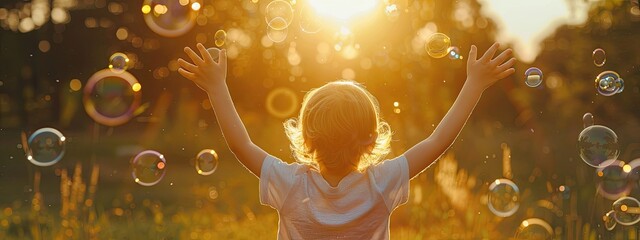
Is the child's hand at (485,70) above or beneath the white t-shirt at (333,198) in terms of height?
above

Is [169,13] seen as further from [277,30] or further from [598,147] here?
[598,147]

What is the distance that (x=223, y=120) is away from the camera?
9.74 ft

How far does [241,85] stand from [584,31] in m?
4.84

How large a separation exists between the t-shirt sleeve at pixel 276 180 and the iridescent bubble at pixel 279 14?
2926 millimetres

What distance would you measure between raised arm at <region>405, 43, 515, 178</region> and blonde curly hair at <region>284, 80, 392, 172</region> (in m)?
0.14

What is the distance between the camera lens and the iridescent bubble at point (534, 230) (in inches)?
191

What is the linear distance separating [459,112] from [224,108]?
2.44 feet

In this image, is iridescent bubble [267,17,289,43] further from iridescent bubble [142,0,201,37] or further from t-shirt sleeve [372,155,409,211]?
t-shirt sleeve [372,155,409,211]

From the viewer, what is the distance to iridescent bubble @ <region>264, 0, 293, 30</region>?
572 centimetres

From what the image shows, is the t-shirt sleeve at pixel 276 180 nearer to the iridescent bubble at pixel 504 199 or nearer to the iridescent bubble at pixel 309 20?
the iridescent bubble at pixel 504 199

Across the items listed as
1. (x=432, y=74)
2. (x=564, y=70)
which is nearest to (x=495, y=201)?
(x=432, y=74)

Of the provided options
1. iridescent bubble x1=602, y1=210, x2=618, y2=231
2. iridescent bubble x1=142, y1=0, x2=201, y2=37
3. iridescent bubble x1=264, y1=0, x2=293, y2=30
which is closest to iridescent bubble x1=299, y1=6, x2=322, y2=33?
iridescent bubble x1=264, y1=0, x2=293, y2=30

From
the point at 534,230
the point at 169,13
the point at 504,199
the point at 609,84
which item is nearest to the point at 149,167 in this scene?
the point at 169,13

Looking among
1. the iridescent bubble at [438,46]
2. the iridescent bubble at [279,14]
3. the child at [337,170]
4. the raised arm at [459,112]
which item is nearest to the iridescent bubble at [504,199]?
the iridescent bubble at [438,46]
